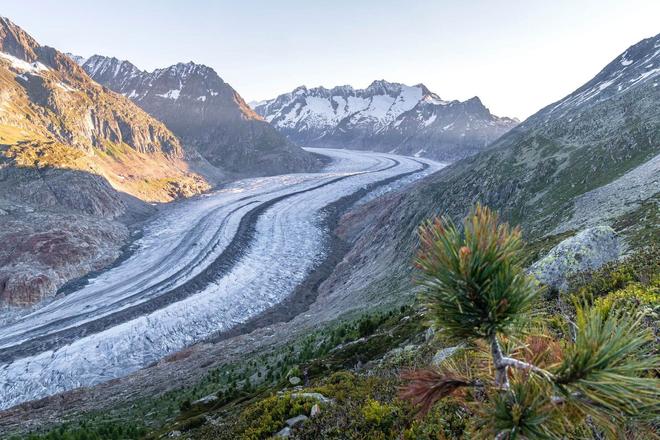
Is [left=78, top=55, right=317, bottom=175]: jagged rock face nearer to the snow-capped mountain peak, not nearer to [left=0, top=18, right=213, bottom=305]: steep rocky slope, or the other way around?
[left=0, top=18, right=213, bottom=305]: steep rocky slope

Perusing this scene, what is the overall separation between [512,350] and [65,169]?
3295 inches

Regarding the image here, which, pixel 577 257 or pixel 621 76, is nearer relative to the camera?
pixel 577 257

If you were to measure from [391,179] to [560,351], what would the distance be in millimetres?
109567

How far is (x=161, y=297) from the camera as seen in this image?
4006cm

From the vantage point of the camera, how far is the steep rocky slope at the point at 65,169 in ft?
155

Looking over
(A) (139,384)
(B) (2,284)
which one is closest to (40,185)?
(B) (2,284)

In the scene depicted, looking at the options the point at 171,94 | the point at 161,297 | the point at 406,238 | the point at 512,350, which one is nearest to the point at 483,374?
the point at 512,350

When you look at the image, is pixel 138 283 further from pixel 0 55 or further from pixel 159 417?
pixel 0 55

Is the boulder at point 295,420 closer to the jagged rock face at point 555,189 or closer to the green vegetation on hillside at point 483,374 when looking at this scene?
the green vegetation on hillside at point 483,374

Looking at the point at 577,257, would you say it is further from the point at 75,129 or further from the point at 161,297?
the point at 75,129

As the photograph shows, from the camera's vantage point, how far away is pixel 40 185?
63.8 m

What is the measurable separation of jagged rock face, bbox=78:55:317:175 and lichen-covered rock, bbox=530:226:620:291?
128075 millimetres

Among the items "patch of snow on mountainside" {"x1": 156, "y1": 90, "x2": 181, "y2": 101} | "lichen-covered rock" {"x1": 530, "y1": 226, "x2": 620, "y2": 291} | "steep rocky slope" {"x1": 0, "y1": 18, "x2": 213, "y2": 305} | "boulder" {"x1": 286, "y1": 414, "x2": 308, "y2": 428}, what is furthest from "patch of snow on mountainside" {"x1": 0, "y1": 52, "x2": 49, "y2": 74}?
"lichen-covered rock" {"x1": 530, "y1": 226, "x2": 620, "y2": 291}

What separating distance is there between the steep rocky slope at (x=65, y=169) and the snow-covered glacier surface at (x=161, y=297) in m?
5.89
